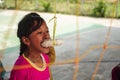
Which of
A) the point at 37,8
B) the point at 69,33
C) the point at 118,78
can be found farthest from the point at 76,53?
the point at 37,8

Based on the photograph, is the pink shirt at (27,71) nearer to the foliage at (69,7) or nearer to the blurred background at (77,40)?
the blurred background at (77,40)

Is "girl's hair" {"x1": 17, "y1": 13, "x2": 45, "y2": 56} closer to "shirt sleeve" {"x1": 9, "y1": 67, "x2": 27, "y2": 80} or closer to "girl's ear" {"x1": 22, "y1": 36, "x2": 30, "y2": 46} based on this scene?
"girl's ear" {"x1": 22, "y1": 36, "x2": 30, "y2": 46}

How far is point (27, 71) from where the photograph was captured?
1324mm

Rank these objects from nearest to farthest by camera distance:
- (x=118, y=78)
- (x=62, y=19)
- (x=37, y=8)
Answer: (x=118, y=78), (x=62, y=19), (x=37, y=8)

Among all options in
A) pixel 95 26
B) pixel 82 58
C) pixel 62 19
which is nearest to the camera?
pixel 82 58

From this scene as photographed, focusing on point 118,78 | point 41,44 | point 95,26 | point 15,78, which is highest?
point 41,44

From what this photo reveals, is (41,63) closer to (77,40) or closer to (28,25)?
(28,25)

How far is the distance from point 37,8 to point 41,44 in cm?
899

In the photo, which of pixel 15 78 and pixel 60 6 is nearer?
pixel 15 78

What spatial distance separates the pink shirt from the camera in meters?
1.28

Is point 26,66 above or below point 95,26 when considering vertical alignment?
above

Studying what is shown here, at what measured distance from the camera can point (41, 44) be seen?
4.41 ft

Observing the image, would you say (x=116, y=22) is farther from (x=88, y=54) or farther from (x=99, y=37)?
(x=88, y=54)

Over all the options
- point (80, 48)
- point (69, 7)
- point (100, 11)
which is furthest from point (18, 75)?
point (69, 7)
